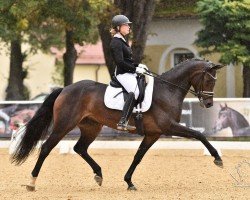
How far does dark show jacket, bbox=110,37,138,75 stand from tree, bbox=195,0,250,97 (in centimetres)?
1607

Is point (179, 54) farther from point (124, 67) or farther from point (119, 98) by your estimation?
point (124, 67)

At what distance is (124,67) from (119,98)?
550 mm

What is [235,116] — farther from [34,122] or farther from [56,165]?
[34,122]

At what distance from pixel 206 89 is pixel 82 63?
50.9 meters

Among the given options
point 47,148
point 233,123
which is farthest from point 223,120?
point 47,148

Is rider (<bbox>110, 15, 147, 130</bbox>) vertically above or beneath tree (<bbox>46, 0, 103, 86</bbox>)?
above

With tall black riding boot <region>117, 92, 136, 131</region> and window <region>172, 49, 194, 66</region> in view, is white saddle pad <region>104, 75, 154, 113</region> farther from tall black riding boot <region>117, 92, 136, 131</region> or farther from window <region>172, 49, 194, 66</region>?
window <region>172, 49, 194, 66</region>

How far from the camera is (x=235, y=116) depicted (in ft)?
80.8

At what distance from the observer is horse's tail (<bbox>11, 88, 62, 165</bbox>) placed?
14.9 m

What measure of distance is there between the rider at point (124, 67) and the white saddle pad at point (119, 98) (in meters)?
0.17

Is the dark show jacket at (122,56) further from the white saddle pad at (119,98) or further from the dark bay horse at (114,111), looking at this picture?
the dark bay horse at (114,111)

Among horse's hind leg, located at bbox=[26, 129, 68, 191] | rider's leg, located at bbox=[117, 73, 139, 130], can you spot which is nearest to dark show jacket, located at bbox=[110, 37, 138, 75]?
rider's leg, located at bbox=[117, 73, 139, 130]

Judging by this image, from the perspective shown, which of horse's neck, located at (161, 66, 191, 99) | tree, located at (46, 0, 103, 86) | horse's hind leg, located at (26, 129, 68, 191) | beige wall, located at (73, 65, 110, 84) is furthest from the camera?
beige wall, located at (73, 65, 110, 84)

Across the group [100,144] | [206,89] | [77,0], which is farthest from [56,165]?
[77,0]
